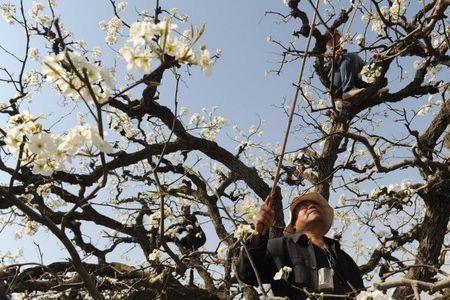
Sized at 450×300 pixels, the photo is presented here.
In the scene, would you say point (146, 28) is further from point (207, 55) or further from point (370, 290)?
point (370, 290)

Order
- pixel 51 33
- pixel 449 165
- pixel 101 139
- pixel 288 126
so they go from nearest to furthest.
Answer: pixel 101 139 → pixel 288 126 → pixel 449 165 → pixel 51 33

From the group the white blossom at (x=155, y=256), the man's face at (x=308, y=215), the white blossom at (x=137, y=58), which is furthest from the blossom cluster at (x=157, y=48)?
the white blossom at (x=155, y=256)

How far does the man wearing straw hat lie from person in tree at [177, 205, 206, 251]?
2742 millimetres

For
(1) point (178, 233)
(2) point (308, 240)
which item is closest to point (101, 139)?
(2) point (308, 240)

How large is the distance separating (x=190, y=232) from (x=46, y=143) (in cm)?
423

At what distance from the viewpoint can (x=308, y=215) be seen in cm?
310

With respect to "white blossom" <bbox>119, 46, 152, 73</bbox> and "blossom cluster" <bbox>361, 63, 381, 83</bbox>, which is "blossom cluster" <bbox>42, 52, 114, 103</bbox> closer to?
"white blossom" <bbox>119, 46, 152, 73</bbox>

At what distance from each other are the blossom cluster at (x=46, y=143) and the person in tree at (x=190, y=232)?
4004 millimetres

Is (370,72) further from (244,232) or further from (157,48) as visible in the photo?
(157,48)

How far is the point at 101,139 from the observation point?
1.48m

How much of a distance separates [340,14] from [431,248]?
2.71 m

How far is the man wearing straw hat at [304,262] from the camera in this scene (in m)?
2.63

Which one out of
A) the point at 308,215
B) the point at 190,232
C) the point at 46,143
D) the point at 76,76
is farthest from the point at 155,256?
the point at 76,76

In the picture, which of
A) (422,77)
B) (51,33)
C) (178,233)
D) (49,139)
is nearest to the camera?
(49,139)
